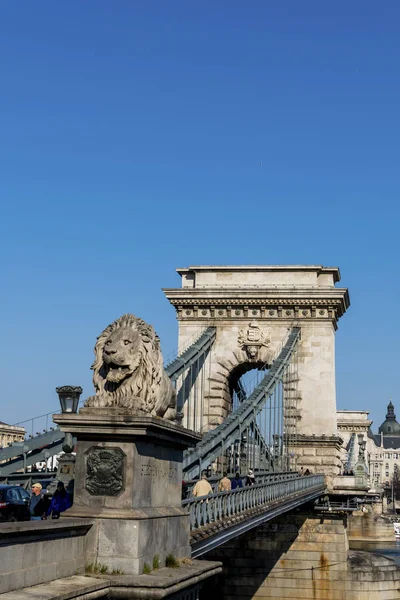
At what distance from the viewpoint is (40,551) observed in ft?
26.9

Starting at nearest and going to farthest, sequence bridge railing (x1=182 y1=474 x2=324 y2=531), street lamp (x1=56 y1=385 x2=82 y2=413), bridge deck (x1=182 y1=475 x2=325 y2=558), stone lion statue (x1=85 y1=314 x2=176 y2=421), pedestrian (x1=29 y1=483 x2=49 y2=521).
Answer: stone lion statue (x1=85 y1=314 x2=176 y2=421) < pedestrian (x1=29 y1=483 x2=49 y2=521) < bridge deck (x1=182 y1=475 x2=325 y2=558) < bridge railing (x1=182 y1=474 x2=324 y2=531) < street lamp (x1=56 y1=385 x2=82 y2=413)

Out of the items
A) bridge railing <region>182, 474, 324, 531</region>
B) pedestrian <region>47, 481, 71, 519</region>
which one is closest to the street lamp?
bridge railing <region>182, 474, 324, 531</region>

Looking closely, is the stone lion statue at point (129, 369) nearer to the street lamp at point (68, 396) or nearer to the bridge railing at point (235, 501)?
the bridge railing at point (235, 501)

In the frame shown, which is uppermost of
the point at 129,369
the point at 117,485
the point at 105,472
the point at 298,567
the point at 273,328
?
the point at 273,328

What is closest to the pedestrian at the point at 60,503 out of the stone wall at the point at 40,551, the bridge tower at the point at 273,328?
the stone wall at the point at 40,551

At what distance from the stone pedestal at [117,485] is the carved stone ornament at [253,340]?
3026 centimetres

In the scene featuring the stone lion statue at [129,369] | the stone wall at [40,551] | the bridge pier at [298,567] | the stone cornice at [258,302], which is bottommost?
the bridge pier at [298,567]

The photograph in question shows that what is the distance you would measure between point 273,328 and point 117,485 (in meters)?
31.0

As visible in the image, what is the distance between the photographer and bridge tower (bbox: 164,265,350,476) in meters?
39.0

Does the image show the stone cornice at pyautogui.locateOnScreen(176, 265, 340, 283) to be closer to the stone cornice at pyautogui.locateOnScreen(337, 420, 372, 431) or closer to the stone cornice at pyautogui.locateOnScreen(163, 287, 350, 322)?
the stone cornice at pyautogui.locateOnScreen(163, 287, 350, 322)

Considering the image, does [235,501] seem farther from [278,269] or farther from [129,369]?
[278,269]

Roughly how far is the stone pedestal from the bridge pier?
1012 inches

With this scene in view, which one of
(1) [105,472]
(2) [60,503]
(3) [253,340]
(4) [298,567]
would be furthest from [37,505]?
(3) [253,340]

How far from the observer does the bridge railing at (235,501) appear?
44.8 feet
